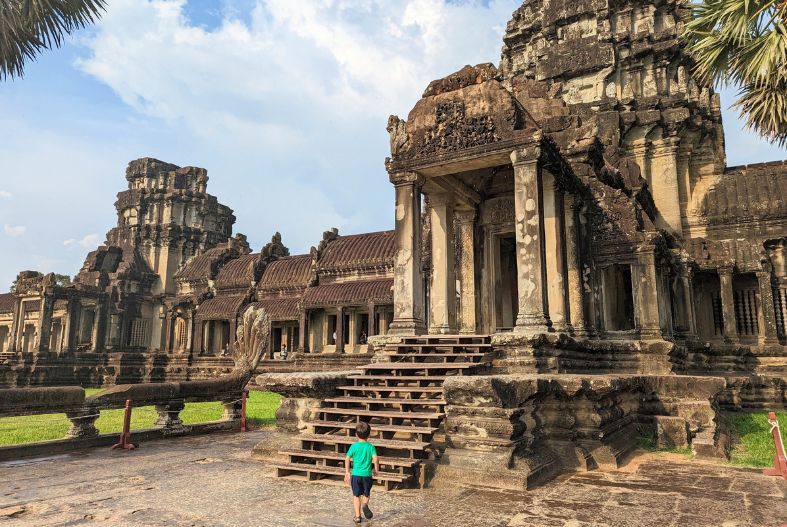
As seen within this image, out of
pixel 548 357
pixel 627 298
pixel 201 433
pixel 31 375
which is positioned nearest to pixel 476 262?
pixel 548 357

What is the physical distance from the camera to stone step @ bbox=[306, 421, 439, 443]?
7793mm

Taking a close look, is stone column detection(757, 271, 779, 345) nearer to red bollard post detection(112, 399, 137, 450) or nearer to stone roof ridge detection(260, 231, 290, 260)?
red bollard post detection(112, 399, 137, 450)

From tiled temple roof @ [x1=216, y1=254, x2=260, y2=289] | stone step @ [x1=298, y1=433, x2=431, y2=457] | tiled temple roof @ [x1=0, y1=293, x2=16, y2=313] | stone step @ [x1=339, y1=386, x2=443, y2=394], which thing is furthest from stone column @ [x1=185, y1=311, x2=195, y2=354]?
stone step @ [x1=298, y1=433, x2=431, y2=457]

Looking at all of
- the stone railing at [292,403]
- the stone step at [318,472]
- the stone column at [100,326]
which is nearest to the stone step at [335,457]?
the stone step at [318,472]

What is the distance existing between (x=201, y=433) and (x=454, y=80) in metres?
9.59

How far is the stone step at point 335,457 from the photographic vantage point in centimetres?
717

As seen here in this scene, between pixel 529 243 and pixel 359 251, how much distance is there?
823 inches

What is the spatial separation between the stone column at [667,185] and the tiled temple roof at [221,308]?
74.8 feet

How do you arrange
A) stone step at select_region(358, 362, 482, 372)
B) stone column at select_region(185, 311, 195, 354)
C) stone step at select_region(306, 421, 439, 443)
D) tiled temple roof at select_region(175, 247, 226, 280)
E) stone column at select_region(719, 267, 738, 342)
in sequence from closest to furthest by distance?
1. stone step at select_region(306, 421, 439, 443)
2. stone step at select_region(358, 362, 482, 372)
3. stone column at select_region(719, 267, 738, 342)
4. stone column at select_region(185, 311, 195, 354)
5. tiled temple roof at select_region(175, 247, 226, 280)

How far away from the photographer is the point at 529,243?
10.4 metres

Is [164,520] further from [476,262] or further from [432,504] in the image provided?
[476,262]

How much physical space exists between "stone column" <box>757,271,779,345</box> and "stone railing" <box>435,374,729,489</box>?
32.2ft

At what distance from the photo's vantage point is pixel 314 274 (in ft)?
102

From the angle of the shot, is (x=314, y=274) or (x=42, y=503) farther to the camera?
(x=314, y=274)
